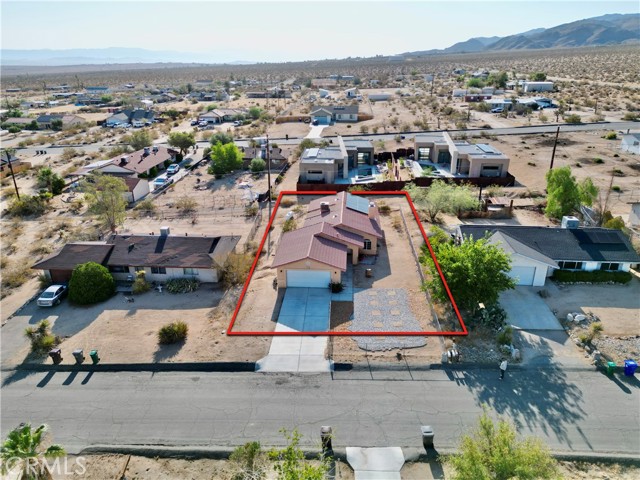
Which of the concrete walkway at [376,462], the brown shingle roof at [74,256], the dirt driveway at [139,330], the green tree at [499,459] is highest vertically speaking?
the green tree at [499,459]

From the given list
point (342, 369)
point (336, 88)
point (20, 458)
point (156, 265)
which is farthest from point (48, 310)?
point (336, 88)

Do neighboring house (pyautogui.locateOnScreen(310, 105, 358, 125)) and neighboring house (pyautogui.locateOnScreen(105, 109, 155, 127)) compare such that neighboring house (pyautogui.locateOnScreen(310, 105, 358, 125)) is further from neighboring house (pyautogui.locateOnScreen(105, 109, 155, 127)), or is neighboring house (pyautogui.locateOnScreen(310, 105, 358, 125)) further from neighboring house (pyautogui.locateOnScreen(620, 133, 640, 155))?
neighboring house (pyautogui.locateOnScreen(620, 133, 640, 155))

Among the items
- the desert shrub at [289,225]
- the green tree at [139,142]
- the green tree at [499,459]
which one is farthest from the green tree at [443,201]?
the green tree at [139,142]

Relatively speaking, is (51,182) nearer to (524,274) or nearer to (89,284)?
(89,284)

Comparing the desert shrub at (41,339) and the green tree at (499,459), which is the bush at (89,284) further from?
the green tree at (499,459)

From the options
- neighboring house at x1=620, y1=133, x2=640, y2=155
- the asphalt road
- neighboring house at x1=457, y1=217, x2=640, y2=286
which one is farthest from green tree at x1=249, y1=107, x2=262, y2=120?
the asphalt road

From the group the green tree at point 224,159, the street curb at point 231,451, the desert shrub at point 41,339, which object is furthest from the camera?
the green tree at point 224,159

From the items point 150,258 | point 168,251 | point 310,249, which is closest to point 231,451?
point 310,249
